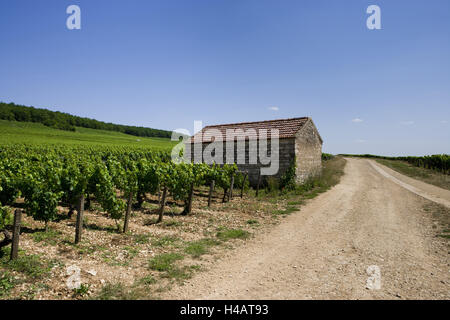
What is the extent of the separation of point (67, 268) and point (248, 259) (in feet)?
13.4

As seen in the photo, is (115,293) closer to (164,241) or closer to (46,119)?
(164,241)

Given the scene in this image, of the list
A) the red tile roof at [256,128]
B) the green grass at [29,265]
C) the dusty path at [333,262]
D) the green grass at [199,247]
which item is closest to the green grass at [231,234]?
the green grass at [199,247]

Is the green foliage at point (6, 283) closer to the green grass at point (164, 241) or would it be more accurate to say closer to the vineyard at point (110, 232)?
the vineyard at point (110, 232)

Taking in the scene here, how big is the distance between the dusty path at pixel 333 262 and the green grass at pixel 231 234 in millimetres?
554

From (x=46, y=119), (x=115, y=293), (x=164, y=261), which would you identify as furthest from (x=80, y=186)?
(x=46, y=119)

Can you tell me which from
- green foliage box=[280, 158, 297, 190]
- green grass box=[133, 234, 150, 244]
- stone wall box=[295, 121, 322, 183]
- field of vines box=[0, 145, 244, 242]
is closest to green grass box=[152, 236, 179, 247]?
green grass box=[133, 234, 150, 244]

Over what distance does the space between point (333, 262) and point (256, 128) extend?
14474 mm

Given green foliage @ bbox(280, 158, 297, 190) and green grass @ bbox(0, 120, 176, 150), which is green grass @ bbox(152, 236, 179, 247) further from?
green grass @ bbox(0, 120, 176, 150)

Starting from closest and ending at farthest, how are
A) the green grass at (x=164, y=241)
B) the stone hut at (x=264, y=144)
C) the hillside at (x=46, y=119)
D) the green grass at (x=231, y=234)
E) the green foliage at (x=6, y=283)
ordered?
the green foliage at (x=6, y=283) → the green grass at (x=164, y=241) → the green grass at (x=231, y=234) → the stone hut at (x=264, y=144) → the hillside at (x=46, y=119)

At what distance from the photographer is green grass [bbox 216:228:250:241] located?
7574 mm

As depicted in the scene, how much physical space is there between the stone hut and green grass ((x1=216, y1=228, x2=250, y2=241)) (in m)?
9.21

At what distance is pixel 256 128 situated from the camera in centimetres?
1938

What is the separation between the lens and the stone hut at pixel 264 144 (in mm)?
16797
